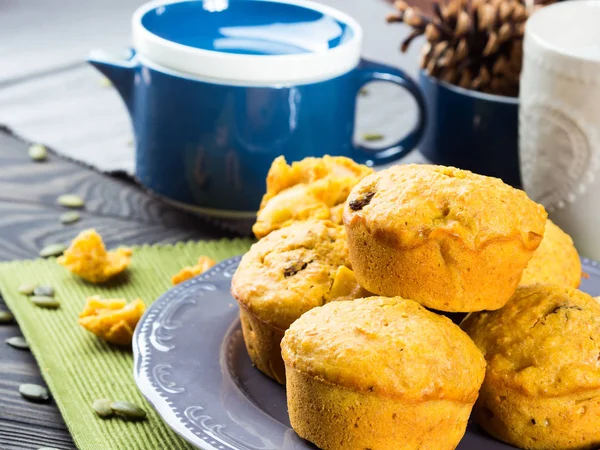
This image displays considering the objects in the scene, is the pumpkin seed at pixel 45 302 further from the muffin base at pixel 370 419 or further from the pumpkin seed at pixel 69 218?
the muffin base at pixel 370 419

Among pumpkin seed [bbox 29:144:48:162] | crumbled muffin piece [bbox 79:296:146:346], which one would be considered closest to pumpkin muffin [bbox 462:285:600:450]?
crumbled muffin piece [bbox 79:296:146:346]

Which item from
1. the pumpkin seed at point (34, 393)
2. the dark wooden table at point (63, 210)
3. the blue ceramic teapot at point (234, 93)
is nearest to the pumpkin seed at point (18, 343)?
the dark wooden table at point (63, 210)

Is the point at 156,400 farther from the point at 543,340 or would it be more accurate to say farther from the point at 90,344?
the point at 543,340

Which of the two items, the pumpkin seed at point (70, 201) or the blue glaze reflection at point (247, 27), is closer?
the blue glaze reflection at point (247, 27)

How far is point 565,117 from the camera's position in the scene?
1.71 metres

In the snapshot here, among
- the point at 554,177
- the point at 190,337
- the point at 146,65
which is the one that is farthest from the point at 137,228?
the point at 554,177

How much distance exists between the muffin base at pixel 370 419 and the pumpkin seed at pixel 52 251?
82cm

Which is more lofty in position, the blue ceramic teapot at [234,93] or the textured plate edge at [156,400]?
the blue ceramic teapot at [234,93]

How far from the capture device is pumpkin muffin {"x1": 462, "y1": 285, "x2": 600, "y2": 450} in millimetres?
1151

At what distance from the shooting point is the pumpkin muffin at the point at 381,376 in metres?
1.08

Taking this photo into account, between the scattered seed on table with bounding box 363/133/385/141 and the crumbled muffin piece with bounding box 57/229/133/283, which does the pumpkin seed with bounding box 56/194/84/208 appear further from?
the scattered seed on table with bounding box 363/133/385/141

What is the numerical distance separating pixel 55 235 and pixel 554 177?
992mm

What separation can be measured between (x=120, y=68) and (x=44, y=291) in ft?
1.65

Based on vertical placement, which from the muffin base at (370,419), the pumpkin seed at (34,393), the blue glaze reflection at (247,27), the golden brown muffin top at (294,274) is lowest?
the pumpkin seed at (34,393)
